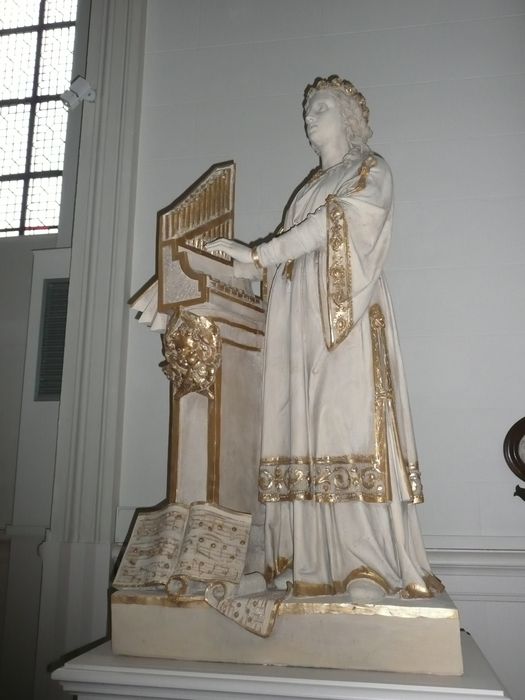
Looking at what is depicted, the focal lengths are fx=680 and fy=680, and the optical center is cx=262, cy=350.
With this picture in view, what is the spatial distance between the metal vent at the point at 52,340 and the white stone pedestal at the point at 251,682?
2005 millimetres

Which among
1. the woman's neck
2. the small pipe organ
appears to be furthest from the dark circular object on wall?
the woman's neck

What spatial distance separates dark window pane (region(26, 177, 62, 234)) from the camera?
4352 mm

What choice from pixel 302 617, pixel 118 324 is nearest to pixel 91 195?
pixel 118 324

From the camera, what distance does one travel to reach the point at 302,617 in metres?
1.90

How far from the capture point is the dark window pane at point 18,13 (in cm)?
472

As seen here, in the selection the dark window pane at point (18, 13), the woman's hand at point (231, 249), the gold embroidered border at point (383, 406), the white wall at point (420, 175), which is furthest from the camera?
the dark window pane at point (18, 13)

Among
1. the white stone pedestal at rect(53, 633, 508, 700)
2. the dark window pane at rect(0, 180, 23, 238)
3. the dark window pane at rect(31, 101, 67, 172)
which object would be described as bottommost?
the white stone pedestal at rect(53, 633, 508, 700)

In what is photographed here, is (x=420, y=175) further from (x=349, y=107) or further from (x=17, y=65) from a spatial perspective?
(x=17, y=65)

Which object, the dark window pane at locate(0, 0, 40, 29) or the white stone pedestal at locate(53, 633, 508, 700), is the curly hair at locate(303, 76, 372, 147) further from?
the dark window pane at locate(0, 0, 40, 29)

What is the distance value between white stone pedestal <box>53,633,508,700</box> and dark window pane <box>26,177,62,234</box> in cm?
307

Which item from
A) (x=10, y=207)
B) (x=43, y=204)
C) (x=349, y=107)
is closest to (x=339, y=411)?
(x=349, y=107)

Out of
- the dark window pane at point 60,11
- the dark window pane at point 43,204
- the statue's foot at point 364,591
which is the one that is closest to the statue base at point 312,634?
the statue's foot at point 364,591

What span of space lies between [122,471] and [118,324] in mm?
772

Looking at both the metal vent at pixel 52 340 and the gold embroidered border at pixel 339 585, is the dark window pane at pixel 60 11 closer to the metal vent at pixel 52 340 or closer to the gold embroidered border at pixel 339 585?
the metal vent at pixel 52 340
